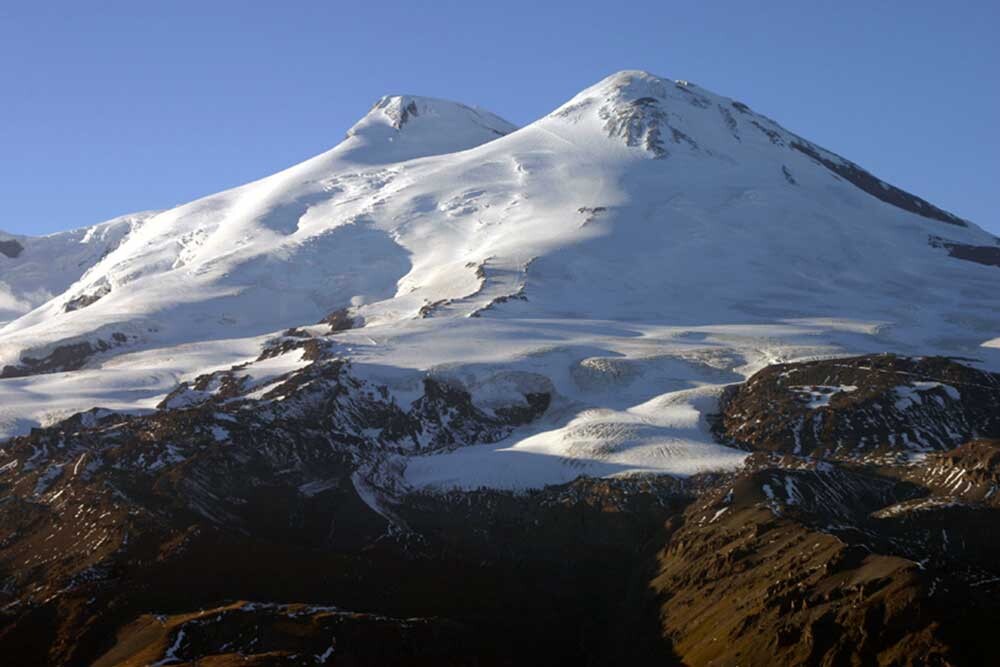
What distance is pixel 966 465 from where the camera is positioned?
126000 mm

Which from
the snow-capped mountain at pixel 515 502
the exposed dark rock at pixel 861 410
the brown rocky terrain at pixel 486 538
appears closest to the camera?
the brown rocky terrain at pixel 486 538

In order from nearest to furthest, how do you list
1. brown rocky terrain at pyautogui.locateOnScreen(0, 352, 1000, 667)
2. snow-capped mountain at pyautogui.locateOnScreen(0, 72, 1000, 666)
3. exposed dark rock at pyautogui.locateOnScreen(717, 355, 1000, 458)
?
brown rocky terrain at pyautogui.locateOnScreen(0, 352, 1000, 667) < snow-capped mountain at pyautogui.locateOnScreen(0, 72, 1000, 666) < exposed dark rock at pyautogui.locateOnScreen(717, 355, 1000, 458)

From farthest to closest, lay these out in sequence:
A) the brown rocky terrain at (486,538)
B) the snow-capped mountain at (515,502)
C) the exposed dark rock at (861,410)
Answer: the exposed dark rock at (861,410), the snow-capped mountain at (515,502), the brown rocky terrain at (486,538)

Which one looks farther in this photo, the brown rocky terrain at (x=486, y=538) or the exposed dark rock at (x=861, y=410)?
the exposed dark rock at (x=861, y=410)

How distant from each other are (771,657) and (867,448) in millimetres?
54681

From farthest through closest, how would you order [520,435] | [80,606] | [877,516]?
[520,435] < [877,516] < [80,606]

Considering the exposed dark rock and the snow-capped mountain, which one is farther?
the exposed dark rock

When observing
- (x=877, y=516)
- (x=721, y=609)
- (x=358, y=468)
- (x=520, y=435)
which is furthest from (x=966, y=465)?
(x=358, y=468)

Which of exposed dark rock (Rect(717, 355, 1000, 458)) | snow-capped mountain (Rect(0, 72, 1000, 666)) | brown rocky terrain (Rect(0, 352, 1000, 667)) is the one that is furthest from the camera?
exposed dark rock (Rect(717, 355, 1000, 458))

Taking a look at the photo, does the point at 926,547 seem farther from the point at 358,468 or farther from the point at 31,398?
the point at 31,398

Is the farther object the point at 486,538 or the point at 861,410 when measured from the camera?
the point at 861,410

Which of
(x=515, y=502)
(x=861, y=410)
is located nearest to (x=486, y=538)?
(x=515, y=502)

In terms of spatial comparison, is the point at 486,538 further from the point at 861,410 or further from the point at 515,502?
the point at 861,410

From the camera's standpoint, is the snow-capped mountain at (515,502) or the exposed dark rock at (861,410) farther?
the exposed dark rock at (861,410)
